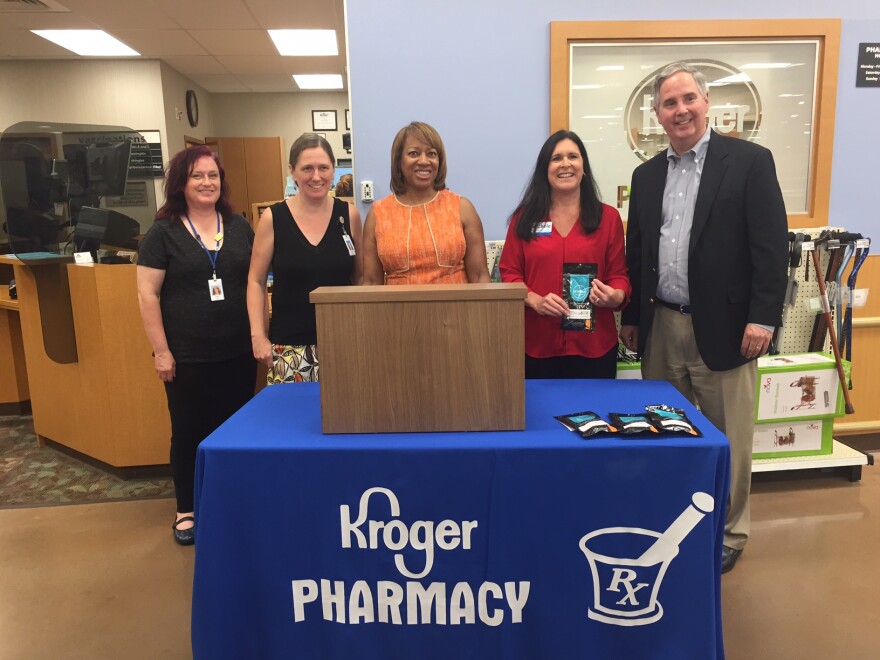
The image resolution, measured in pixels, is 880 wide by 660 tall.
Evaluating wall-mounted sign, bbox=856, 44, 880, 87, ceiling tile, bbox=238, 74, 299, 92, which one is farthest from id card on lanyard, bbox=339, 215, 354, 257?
ceiling tile, bbox=238, 74, 299, 92

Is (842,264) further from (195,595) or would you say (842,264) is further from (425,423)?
(195,595)

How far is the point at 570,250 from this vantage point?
1.97 meters

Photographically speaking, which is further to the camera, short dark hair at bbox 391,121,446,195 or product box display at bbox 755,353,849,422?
product box display at bbox 755,353,849,422

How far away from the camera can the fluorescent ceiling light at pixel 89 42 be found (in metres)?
5.66

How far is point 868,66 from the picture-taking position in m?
3.02

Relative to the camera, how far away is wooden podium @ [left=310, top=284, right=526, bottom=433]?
51.8 inches

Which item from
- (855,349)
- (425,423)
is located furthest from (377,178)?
(855,349)

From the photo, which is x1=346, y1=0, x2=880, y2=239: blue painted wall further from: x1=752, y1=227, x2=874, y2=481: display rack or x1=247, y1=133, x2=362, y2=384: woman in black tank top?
x1=247, y1=133, x2=362, y2=384: woman in black tank top

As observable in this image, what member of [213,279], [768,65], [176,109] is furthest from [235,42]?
[768,65]

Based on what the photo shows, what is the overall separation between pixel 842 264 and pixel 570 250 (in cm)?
165

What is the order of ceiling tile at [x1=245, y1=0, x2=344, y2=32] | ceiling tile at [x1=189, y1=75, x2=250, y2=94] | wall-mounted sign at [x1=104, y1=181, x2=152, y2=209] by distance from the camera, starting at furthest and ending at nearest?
ceiling tile at [x1=189, y1=75, x2=250, y2=94]
ceiling tile at [x1=245, y1=0, x2=344, y2=32]
wall-mounted sign at [x1=104, y1=181, x2=152, y2=209]

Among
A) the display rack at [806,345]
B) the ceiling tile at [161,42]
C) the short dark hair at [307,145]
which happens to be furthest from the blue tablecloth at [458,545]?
the ceiling tile at [161,42]

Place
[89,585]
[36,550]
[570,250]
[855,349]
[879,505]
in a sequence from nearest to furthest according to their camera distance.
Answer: [570,250], [89,585], [36,550], [879,505], [855,349]

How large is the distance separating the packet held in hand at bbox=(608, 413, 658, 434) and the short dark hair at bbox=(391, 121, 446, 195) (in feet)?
3.15
